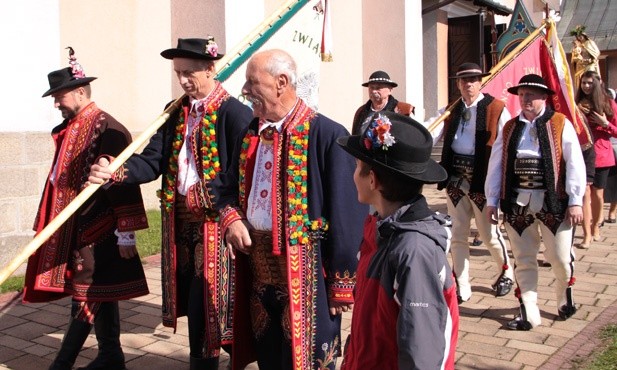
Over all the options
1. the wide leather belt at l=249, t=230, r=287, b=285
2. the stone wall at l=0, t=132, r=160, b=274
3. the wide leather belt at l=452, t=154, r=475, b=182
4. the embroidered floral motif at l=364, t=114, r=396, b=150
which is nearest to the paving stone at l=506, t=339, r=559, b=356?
the wide leather belt at l=452, t=154, r=475, b=182

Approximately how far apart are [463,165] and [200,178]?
301cm

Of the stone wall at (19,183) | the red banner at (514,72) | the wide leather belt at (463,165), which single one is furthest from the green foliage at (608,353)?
the stone wall at (19,183)

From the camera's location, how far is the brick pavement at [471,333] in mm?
4879

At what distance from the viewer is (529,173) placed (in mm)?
5418

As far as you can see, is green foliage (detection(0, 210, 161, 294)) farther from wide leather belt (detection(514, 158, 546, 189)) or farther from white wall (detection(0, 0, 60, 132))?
wide leather belt (detection(514, 158, 546, 189))

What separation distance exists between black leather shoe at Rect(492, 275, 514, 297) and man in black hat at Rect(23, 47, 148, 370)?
133 inches

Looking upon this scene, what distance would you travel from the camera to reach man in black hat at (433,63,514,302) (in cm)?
631

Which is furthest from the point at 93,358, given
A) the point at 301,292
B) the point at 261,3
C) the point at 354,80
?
the point at 354,80

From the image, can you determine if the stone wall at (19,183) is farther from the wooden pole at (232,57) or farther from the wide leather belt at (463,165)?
the wide leather belt at (463,165)

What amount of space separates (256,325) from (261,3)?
735cm

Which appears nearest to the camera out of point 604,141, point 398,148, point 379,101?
point 398,148

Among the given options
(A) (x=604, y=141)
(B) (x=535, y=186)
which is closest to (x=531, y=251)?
(B) (x=535, y=186)

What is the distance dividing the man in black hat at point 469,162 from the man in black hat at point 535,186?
0.61 meters

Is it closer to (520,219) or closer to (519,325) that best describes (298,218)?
(520,219)
